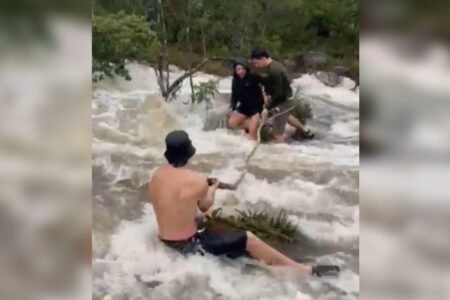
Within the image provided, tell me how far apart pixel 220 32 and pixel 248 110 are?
205mm

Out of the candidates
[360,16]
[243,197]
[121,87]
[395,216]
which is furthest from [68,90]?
[395,216]

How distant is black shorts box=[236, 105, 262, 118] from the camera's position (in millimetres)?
1701

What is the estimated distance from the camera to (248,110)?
5.59 feet

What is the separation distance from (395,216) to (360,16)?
48cm

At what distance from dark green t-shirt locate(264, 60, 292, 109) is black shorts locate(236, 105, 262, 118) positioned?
5 centimetres

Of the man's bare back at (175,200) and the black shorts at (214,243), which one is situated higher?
the man's bare back at (175,200)

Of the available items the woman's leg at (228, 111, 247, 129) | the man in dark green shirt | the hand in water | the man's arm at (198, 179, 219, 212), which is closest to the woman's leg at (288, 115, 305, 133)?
the man in dark green shirt

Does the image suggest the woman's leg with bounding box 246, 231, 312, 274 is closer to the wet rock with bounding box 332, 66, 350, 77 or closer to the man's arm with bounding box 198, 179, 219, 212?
the man's arm with bounding box 198, 179, 219, 212

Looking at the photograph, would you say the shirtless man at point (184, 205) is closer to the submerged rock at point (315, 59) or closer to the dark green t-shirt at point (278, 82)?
the dark green t-shirt at point (278, 82)

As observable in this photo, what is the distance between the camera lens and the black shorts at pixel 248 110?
1.70m

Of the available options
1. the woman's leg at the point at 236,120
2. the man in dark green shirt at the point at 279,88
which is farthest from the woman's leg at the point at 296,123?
the woman's leg at the point at 236,120

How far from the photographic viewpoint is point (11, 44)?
1660mm

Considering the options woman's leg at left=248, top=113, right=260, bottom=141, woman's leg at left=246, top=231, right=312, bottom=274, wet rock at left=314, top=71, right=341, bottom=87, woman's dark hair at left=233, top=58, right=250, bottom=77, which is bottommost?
woman's leg at left=246, top=231, right=312, bottom=274

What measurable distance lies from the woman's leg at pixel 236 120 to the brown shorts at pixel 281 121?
3.0 inches
